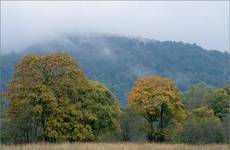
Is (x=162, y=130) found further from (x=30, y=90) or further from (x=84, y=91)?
(x=30, y=90)

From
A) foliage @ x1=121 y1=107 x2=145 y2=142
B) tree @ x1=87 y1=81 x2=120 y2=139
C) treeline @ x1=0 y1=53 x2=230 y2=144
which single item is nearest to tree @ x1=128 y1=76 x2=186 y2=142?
foliage @ x1=121 y1=107 x2=145 y2=142

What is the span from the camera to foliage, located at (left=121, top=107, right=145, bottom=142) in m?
54.7

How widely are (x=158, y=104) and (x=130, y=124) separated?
420 centimetres

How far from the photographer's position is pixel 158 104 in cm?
5488

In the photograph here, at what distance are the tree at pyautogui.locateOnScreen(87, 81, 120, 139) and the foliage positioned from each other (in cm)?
550

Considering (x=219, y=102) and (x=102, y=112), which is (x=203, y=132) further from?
(x=219, y=102)

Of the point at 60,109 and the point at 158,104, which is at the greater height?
the point at 158,104

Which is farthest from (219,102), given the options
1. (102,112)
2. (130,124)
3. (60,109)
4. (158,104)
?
(60,109)

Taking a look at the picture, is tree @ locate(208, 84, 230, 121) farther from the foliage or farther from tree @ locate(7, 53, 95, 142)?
tree @ locate(7, 53, 95, 142)

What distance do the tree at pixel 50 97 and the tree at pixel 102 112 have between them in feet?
10.0

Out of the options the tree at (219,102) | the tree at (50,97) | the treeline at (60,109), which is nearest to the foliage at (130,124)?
the treeline at (60,109)

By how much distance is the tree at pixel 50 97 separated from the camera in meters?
39.5

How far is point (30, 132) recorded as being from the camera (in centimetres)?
3997

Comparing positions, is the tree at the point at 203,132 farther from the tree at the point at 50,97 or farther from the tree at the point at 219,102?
the tree at the point at 219,102
